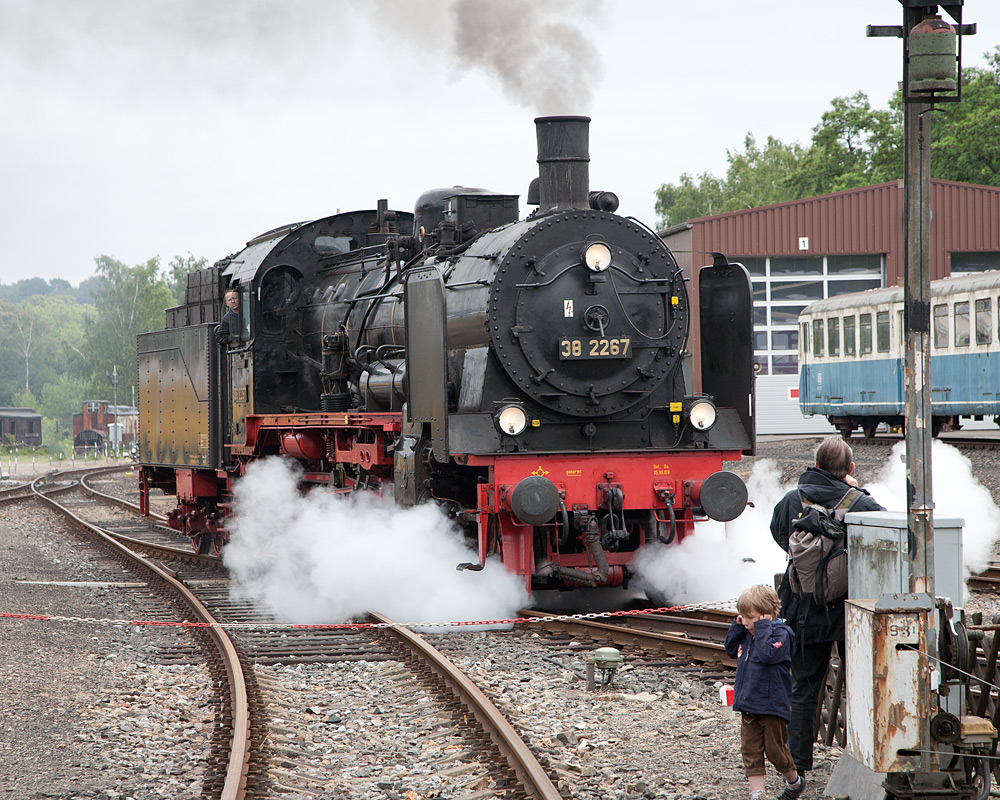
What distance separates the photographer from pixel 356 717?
5.99 metres

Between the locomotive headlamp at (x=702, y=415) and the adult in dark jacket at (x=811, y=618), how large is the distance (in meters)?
3.82

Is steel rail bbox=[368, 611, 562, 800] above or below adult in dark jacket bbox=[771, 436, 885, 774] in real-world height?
below

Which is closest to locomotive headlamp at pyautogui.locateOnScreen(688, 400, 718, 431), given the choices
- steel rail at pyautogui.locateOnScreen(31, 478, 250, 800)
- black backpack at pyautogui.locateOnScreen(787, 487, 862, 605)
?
steel rail at pyautogui.locateOnScreen(31, 478, 250, 800)

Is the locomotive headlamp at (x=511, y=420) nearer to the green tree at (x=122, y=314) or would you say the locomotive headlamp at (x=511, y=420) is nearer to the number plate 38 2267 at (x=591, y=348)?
the number plate 38 2267 at (x=591, y=348)

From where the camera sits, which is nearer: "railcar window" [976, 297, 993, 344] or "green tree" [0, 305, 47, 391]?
"railcar window" [976, 297, 993, 344]

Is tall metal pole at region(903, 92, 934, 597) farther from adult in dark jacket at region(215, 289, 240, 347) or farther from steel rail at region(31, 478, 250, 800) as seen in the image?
adult in dark jacket at region(215, 289, 240, 347)

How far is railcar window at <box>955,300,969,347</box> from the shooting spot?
59.5 feet

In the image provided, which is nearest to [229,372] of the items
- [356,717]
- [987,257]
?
[356,717]

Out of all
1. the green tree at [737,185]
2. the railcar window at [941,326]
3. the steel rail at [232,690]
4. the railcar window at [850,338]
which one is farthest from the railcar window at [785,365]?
the green tree at [737,185]

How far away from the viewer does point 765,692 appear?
446 cm

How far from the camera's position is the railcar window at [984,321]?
684 inches

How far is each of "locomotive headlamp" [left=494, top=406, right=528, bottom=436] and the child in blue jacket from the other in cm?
376

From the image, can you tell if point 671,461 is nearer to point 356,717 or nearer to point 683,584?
point 683,584

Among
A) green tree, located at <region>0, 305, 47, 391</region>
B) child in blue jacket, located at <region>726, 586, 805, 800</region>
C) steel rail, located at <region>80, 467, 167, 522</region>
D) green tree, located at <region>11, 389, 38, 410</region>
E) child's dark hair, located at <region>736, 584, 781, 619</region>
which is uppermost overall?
green tree, located at <region>0, 305, 47, 391</region>
